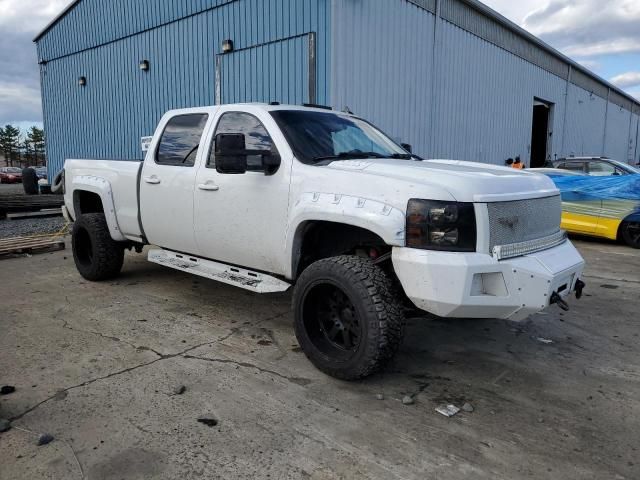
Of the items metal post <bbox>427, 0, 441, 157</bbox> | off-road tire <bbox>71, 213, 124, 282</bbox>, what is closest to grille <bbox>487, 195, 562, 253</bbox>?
off-road tire <bbox>71, 213, 124, 282</bbox>

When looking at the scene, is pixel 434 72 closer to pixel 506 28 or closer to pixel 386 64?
pixel 386 64

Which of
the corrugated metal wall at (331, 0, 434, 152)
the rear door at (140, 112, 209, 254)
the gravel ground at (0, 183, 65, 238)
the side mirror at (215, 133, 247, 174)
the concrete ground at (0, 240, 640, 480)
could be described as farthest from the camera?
the gravel ground at (0, 183, 65, 238)

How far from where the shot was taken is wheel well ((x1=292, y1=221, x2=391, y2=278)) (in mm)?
3633

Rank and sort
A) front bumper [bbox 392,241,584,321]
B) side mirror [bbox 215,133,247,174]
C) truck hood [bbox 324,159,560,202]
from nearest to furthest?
front bumper [bbox 392,241,584,321] → truck hood [bbox 324,159,560,202] → side mirror [bbox 215,133,247,174]

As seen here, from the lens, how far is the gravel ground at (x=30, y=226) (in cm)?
972

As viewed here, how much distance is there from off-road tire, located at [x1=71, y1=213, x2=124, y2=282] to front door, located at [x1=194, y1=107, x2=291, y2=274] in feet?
5.76

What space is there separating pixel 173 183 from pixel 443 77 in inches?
381

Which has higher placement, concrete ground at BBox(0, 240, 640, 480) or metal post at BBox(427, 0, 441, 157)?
metal post at BBox(427, 0, 441, 157)

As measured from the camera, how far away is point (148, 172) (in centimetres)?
502

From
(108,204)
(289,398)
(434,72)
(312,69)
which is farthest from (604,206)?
(108,204)

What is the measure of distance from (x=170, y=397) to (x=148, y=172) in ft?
8.64

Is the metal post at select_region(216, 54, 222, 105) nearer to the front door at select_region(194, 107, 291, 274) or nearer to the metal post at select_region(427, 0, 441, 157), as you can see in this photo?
the metal post at select_region(427, 0, 441, 157)

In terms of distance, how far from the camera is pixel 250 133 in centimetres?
421

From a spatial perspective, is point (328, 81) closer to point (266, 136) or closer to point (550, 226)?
point (266, 136)
